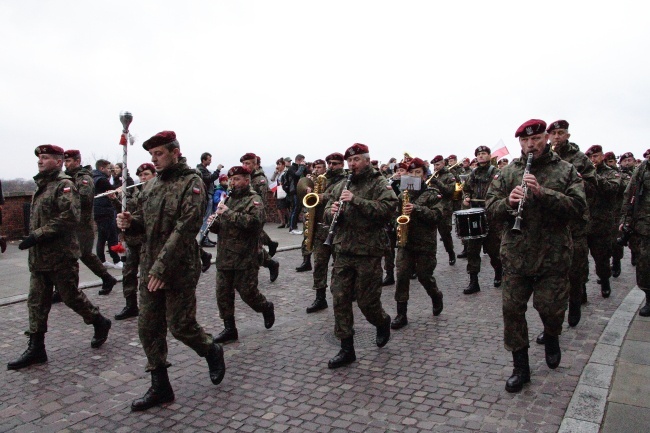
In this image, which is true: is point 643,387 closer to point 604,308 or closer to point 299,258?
point 604,308

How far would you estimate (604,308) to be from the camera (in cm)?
742

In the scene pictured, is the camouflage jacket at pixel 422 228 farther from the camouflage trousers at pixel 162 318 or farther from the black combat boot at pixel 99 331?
the black combat boot at pixel 99 331

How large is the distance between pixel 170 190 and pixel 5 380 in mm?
2499

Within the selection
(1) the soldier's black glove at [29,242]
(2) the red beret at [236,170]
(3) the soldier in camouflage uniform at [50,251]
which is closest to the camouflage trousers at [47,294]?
(3) the soldier in camouflage uniform at [50,251]

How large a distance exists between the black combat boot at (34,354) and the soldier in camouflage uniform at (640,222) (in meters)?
6.93

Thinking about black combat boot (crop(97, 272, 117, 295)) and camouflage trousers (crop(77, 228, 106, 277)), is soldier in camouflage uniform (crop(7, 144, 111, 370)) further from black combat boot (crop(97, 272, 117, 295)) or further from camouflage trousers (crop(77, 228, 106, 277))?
black combat boot (crop(97, 272, 117, 295))

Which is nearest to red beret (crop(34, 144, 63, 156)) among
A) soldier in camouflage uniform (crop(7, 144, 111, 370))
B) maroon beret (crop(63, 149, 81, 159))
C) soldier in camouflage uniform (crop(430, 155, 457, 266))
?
soldier in camouflage uniform (crop(7, 144, 111, 370))

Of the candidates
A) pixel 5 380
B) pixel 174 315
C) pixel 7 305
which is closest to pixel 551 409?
pixel 174 315

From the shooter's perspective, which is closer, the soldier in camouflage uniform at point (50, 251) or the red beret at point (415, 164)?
the soldier in camouflage uniform at point (50, 251)

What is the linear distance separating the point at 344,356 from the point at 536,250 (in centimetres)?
206

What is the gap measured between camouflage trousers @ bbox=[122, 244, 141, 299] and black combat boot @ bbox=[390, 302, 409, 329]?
3405mm

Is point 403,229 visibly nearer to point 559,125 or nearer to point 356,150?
point 356,150

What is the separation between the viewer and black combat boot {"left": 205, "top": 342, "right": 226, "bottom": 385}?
5004 millimetres

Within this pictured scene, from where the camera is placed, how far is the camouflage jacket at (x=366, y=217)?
5.52 meters
